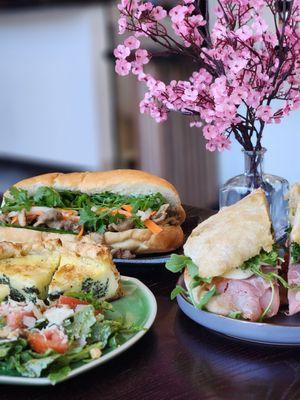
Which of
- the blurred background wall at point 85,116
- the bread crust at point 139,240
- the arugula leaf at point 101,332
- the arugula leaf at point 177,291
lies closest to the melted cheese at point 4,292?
the arugula leaf at point 101,332

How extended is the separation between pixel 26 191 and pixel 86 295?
85 centimetres

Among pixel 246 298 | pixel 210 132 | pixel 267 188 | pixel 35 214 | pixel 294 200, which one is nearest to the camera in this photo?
pixel 246 298

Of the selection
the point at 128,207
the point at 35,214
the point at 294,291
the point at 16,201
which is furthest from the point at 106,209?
the point at 294,291

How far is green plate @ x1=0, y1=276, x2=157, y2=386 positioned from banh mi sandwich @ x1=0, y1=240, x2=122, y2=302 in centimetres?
4

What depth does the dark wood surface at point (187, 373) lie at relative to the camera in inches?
44.6

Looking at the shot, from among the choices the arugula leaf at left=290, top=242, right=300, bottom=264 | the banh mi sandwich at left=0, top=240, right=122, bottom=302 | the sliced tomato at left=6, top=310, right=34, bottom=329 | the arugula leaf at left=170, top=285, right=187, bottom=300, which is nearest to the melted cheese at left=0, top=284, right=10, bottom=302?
the banh mi sandwich at left=0, top=240, right=122, bottom=302

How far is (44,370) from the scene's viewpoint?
3.72 feet

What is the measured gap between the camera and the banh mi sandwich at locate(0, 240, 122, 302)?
1.38m

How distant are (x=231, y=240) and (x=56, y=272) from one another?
0.37 metres

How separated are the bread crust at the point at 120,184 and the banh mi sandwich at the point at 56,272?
0.60 meters

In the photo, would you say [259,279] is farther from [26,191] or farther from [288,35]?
[26,191]

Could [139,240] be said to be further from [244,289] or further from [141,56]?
[244,289]

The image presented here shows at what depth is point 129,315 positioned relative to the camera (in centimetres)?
137

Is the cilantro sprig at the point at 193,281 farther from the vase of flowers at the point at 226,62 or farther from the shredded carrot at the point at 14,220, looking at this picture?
the shredded carrot at the point at 14,220
